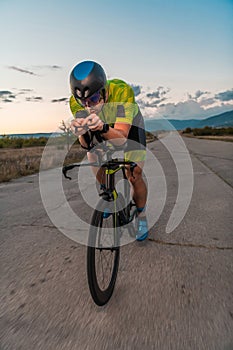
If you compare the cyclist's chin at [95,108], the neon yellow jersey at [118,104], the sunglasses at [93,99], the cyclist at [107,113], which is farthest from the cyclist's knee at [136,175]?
the sunglasses at [93,99]

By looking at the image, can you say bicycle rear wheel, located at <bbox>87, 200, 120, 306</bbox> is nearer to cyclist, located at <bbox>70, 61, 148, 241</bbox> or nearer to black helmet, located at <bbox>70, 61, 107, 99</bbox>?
cyclist, located at <bbox>70, 61, 148, 241</bbox>

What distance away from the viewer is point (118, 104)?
2.52 meters

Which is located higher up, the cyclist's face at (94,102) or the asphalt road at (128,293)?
the cyclist's face at (94,102)

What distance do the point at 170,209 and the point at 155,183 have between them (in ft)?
7.92

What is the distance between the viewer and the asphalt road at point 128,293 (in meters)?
1.77

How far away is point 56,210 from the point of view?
4.88 meters

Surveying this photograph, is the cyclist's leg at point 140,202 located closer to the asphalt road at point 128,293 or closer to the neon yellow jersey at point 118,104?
the asphalt road at point 128,293

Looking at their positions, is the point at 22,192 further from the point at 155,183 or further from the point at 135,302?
the point at 135,302

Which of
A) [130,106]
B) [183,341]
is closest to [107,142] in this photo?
[130,106]

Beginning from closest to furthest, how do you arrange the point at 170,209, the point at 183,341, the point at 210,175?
the point at 183,341
the point at 170,209
the point at 210,175

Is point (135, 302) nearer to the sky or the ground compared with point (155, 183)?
nearer to the sky

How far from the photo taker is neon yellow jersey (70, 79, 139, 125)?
96.1 inches

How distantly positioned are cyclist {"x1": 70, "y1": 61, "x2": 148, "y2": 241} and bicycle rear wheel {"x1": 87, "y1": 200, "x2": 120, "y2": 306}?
18.8 inches

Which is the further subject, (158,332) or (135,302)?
(135,302)
